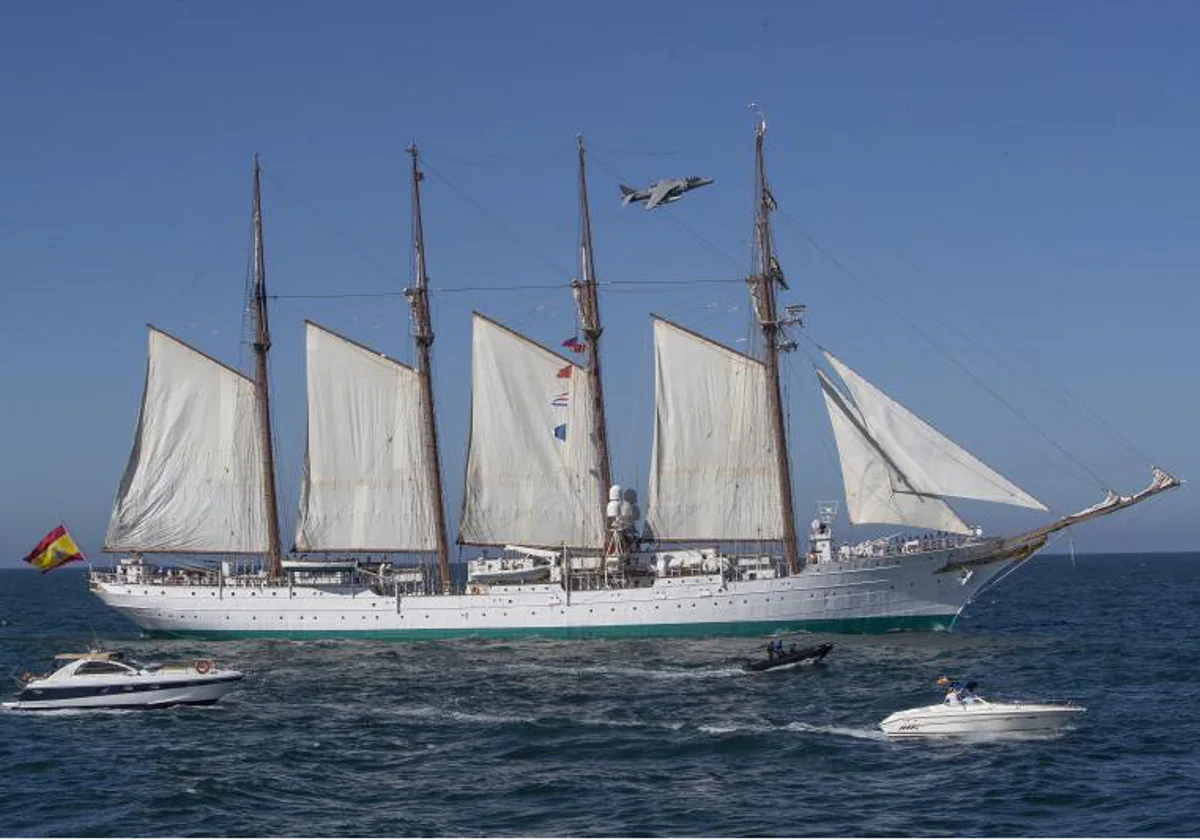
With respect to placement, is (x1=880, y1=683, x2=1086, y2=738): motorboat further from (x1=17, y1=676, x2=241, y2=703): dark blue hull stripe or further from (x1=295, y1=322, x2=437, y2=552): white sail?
(x1=295, y1=322, x2=437, y2=552): white sail

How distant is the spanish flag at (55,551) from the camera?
71688 mm

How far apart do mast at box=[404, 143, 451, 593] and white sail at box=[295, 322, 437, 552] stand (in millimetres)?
467

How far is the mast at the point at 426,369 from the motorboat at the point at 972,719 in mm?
41180

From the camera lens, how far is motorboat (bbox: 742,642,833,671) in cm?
5847

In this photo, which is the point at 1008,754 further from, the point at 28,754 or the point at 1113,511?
the point at 1113,511

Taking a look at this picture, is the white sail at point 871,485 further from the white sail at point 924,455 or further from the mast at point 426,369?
the mast at point 426,369

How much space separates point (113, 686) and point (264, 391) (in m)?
35.8

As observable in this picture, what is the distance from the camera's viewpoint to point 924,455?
71.6m

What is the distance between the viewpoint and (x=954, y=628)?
81.2 meters

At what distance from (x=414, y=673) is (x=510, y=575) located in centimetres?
1681

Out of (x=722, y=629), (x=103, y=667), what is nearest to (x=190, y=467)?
(x=103, y=667)

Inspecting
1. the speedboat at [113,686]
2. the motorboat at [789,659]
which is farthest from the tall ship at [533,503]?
the speedboat at [113,686]

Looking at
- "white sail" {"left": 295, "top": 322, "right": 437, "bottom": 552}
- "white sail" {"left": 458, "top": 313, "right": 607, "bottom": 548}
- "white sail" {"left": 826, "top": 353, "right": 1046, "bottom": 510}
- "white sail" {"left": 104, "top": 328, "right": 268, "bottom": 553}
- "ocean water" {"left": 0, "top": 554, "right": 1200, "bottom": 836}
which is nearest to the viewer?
"ocean water" {"left": 0, "top": 554, "right": 1200, "bottom": 836}

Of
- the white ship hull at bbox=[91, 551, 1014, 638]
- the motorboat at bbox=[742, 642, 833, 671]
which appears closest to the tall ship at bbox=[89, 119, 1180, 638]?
the white ship hull at bbox=[91, 551, 1014, 638]
